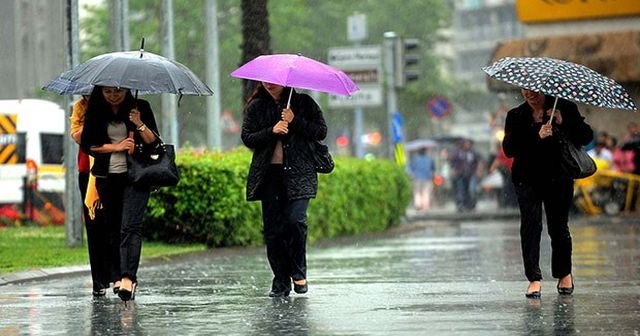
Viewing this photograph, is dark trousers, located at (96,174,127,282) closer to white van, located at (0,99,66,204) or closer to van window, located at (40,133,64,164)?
white van, located at (0,99,66,204)

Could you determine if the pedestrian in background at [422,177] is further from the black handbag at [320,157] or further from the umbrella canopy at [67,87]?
the black handbag at [320,157]

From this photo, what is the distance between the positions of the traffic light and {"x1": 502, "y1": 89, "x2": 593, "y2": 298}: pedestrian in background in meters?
19.9

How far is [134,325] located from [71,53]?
9.13m

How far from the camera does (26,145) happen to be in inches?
1211

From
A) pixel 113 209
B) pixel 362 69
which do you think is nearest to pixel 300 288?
pixel 113 209

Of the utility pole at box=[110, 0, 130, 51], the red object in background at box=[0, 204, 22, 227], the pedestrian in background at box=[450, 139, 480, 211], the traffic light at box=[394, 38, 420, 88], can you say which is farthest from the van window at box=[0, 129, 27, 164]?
the pedestrian in background at box=[450, 139, 480, 211]

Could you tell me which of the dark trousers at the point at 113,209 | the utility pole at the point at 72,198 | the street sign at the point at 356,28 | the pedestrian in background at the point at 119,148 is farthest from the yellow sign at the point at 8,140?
the pedestrian in background at the point at 119,148

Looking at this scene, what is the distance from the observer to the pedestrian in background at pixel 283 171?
489 inches

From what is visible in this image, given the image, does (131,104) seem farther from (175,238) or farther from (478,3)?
(478,3)

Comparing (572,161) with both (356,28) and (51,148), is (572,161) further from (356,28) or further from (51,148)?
(356,28)

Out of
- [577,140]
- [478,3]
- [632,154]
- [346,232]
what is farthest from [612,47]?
[478,3]

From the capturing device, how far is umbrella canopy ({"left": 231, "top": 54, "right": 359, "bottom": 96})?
40.1 feet

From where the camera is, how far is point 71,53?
62.7 feet

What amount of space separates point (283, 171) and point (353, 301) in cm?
111
